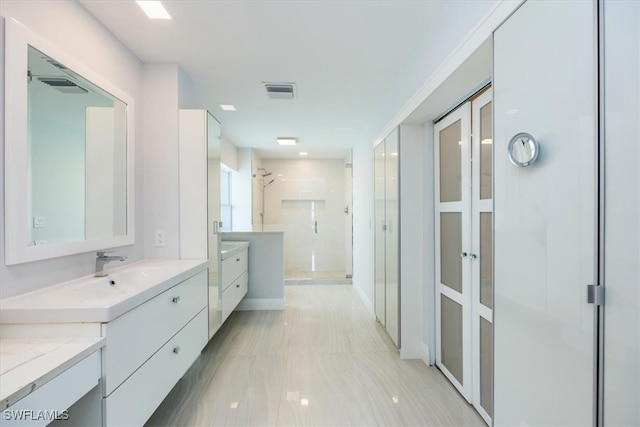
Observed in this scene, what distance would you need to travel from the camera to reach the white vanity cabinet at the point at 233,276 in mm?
2846

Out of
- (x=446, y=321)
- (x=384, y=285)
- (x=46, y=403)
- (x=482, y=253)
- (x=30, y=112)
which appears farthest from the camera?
(x=384, y=285)

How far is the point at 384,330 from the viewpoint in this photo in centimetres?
314

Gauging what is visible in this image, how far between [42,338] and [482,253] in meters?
2.15

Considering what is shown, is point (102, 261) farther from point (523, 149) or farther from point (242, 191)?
point (242, 191)

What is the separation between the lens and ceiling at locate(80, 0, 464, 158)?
1.69 metres

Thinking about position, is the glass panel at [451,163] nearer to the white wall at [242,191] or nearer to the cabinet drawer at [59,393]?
the cabinet drawer at [59,393]

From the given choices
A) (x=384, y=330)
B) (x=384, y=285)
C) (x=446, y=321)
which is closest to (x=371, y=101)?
(x=384, y=285)

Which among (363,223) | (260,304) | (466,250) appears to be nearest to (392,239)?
(466,250)

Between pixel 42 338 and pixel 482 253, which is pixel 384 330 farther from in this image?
pixel 42 338

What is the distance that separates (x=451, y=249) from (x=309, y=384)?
1433 mm

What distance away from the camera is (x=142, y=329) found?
142cm

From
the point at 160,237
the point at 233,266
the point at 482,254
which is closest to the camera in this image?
the point at 482,254

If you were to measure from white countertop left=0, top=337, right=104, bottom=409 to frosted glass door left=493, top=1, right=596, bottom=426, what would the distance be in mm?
1590

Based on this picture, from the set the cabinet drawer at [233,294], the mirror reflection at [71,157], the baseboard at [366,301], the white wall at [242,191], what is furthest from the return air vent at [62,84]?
the white wall at [242,191]
